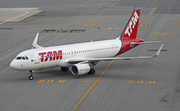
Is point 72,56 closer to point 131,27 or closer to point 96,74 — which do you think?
point 96,74

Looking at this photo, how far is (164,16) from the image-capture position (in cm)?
9281

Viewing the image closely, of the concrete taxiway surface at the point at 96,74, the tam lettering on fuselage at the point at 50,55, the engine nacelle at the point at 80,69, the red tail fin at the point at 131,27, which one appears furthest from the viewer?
the red tail fin at the point at 131,27

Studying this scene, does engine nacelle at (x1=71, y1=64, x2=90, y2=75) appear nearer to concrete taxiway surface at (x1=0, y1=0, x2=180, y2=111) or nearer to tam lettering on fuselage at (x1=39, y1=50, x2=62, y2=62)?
concrete taxiway surface at (x1=0, y1=0, x2=180, y2=111)

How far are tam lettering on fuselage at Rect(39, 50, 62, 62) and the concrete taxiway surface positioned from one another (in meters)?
2.58

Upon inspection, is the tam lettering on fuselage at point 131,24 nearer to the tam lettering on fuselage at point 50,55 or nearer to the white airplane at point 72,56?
the white airplane at point 72,56

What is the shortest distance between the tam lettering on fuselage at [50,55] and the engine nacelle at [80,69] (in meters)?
2.54

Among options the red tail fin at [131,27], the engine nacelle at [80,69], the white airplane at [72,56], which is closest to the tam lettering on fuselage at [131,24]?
the red tail fin at [131,27]

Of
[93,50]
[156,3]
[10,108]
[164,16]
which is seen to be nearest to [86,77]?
[93,50]

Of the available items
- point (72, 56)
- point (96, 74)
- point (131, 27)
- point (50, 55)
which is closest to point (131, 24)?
point (131, 27)

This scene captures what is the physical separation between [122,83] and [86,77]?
529 cm

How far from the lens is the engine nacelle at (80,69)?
42.5 metres

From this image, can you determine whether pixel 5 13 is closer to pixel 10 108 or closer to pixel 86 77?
pixel 86 77

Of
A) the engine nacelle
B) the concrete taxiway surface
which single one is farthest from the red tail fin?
the engine nacelle

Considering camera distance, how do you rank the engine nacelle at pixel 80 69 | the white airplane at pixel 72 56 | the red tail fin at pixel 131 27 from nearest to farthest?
the white airplane at pixel 72 56, the engine nacelle at pixel 80 69, the red tail fin at pixel 131 27
